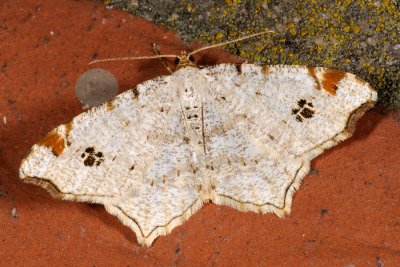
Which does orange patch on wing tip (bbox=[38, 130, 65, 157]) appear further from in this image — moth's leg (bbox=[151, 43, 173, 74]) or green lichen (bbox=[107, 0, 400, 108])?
green lichen (bbox=[107, 0, 400, 108])

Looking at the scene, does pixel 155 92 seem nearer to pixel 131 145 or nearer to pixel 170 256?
pixel 131 145

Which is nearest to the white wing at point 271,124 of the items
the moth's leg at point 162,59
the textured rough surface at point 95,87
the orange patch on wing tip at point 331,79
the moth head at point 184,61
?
the orange patch on wing tip at point 331,79

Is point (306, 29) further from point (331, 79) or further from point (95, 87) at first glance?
point (95, 87)

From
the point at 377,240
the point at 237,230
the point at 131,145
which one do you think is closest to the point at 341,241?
the point at 377,240

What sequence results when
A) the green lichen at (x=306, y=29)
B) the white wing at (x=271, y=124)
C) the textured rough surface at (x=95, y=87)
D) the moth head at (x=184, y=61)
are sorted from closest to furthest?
1. the white wing at (x=271, y=124)
2. the moth head at (x=184, y=61)
3. the green lichen at (x=306, y=29)
4. the textured rough surface at (x=95, y=87)

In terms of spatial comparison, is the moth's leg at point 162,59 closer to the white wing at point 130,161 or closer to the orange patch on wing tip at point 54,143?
the white wing at point 130,161

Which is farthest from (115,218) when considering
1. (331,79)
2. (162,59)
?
(331,79)

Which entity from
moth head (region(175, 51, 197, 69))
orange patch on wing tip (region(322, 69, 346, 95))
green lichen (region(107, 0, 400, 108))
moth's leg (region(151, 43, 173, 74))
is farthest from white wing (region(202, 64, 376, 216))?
green lichen (region(107, 0, 400, 108))
